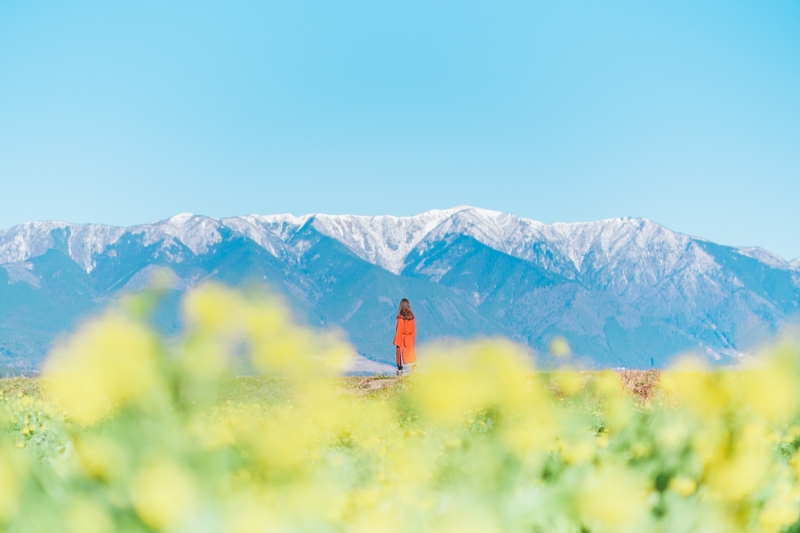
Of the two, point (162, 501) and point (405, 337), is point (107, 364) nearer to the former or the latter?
point (162, 501)

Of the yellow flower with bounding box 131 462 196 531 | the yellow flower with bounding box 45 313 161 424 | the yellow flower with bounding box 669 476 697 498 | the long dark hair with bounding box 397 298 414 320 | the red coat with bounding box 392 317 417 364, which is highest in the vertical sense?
the yellow flower with bounding box 45 313 161 424

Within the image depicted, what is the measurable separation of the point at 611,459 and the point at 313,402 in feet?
3.62

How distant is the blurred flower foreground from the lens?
4.78ft

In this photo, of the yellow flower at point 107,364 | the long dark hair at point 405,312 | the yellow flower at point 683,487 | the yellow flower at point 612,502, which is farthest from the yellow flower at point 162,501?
the long dark hair at point 405,312

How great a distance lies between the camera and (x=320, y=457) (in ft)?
8.82

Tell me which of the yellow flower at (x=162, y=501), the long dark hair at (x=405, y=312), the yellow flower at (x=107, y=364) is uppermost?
the yellow flower at (x=107, y=364)

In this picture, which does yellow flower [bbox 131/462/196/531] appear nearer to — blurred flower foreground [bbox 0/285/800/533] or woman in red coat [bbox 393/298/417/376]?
blurred flower foreground [bbox 0/285/800/533]

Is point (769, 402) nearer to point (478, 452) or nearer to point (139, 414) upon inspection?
point (478, 452)

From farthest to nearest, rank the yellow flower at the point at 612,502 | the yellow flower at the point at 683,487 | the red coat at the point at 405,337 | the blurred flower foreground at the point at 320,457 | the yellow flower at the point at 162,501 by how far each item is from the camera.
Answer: the red coat at the point at 405,337, the yellow flower at the point at 683,487, the yellow flower at the point at 612,502, the blurred flower foreground at the point at 320,457, the yellow flower at the point at 162,501

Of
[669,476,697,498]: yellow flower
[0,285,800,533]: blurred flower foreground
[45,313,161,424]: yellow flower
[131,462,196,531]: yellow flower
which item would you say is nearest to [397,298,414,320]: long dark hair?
[0,285,800,533]: blurred flower foreground

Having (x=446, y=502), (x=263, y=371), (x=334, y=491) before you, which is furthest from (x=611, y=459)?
(x=263, y=371)

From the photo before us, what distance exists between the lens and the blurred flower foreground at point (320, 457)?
146 centimetres

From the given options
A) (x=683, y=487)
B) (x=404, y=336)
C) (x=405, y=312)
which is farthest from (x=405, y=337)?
(x=683, y=487)

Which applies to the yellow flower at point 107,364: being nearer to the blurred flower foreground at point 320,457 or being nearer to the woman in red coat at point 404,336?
the blurred flower foreground at point 320,457
